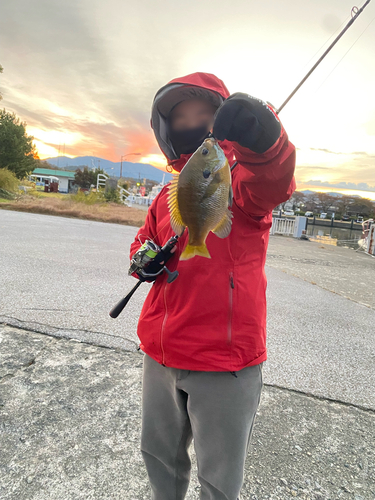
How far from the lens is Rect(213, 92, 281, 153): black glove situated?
49.6 inches

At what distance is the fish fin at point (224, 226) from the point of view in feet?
4.51

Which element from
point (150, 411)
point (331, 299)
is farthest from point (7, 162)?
point (150, 411)

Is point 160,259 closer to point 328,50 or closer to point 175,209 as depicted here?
point 175,209

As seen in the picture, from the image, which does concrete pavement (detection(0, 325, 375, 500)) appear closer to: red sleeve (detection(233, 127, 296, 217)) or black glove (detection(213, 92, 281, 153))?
red sleeve (detection(233, 127, 296, 217))

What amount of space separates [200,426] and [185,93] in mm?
1700

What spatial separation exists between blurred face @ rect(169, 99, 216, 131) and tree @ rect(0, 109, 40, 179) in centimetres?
3379

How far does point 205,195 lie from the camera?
4.38ft

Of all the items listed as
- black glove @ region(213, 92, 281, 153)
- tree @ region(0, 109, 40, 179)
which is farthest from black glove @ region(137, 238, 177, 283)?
tree @ region(0, 109, 40, 179)

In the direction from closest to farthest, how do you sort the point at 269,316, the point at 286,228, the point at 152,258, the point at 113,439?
the point at 152,258, the point at 113,439, the point at 269,316, the point at 286,228

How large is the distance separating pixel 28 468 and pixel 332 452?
203 cm

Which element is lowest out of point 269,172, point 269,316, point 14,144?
point 269,316

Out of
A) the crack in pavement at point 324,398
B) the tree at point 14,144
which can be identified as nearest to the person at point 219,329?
the crack in pavement at point 324,398

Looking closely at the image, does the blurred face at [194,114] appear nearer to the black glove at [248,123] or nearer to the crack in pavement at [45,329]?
the black glove at [248,123]

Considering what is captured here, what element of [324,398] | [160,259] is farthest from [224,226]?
[324,398]
